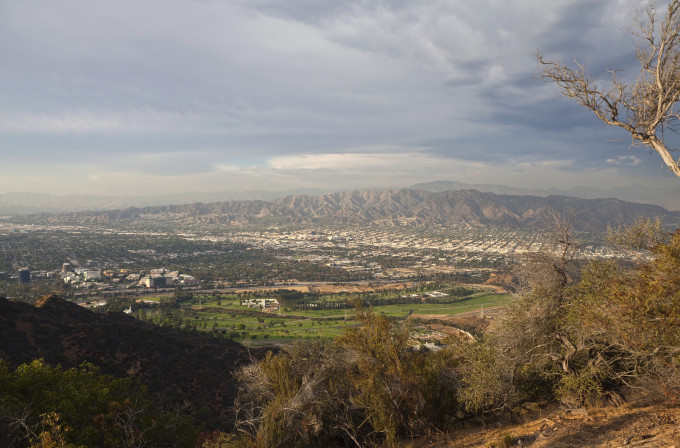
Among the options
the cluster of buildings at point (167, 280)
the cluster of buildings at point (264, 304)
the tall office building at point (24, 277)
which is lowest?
the cluster of buildings at point (264, 304)

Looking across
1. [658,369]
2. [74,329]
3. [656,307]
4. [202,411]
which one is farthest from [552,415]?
[74,329]

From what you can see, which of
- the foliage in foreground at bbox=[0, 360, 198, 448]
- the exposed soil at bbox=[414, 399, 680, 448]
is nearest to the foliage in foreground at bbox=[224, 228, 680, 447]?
the exposed soil at bbox=[414, 399, 680, 448]

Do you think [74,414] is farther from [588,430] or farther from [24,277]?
[24,277]

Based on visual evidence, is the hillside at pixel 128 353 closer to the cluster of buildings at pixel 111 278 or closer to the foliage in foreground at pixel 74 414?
the foliage in foreground at pixel 74 414

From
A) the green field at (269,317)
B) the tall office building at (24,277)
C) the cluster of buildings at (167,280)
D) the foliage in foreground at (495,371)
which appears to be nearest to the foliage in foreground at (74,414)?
the foliage in foreground at (495,371)

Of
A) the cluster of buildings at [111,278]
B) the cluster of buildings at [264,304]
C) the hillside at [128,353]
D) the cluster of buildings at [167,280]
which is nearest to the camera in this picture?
the hillside at [128,353]

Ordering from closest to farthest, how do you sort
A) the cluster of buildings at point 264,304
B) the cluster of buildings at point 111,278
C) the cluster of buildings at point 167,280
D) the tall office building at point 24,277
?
1. the cluster of buildings at point 264,304
2. the tall office building at point 24,277
3. the cluster of buildings at point 111,278
4. the cluster of buildings at point 167,280
